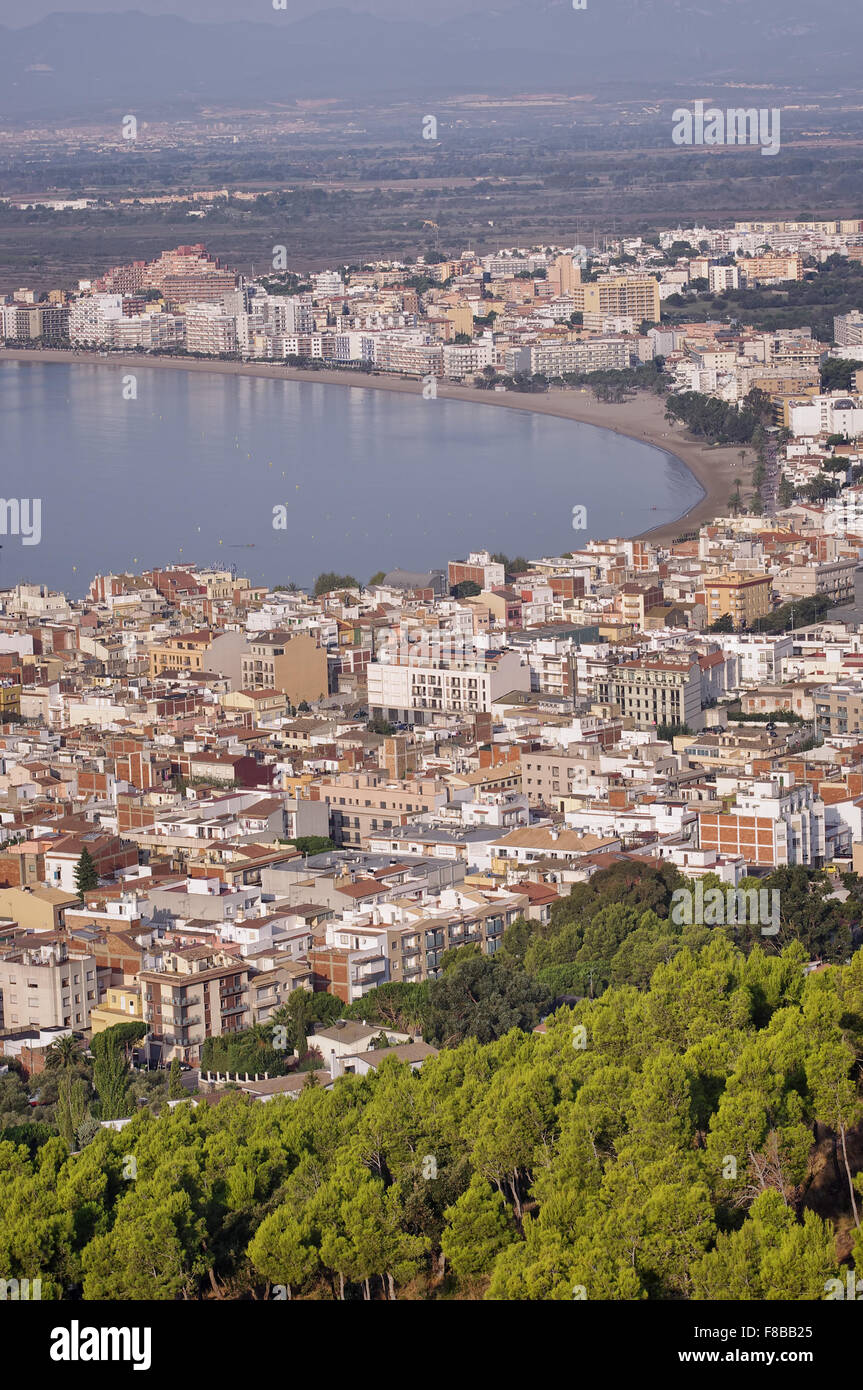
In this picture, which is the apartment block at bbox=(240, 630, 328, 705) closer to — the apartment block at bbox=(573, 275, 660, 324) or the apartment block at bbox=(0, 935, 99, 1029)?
the apartment block at bbox=(0, 935, 99, 1029)

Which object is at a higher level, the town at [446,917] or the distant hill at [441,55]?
the distant hill at [441,55]

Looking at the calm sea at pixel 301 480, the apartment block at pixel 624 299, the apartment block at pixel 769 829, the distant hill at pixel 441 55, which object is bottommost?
the calm sea at pixel 301 480

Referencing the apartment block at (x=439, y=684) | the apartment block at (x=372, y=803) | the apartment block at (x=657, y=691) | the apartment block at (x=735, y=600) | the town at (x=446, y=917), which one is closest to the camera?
the town at (x=446, y=917)

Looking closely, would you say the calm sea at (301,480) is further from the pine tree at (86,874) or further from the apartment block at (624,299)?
the pine tree at (86,874)

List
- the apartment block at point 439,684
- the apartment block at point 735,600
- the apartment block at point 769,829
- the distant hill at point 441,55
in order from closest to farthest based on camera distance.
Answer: the apartment block at point 769,829 → the apartment block at point 439,684 → the apartment block at point 735,600 → the distant hill at point 441,55

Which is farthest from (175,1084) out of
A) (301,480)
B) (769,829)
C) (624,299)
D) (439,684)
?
(624,299)

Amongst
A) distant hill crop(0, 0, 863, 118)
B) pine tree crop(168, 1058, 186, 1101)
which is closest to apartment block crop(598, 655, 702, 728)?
pine tree crop(168, 1058, 186, 1101)

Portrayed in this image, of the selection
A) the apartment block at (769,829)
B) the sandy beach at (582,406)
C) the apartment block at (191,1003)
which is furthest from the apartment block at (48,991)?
the sandy beach at (582,406)

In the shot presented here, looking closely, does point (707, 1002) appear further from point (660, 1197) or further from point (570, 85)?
point (570, 85)
